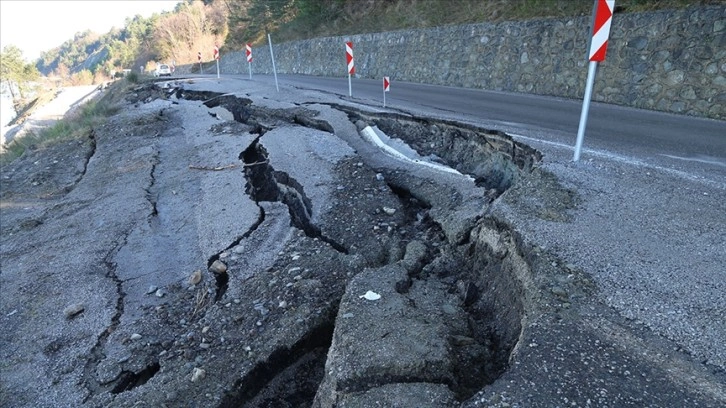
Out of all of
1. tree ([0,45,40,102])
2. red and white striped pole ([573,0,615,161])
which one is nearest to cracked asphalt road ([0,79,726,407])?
red and white striped pole ([573,0,615,161])

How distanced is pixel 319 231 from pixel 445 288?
164cm

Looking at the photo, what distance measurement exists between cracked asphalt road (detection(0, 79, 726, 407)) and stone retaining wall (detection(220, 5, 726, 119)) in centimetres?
488

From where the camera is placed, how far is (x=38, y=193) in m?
7.92

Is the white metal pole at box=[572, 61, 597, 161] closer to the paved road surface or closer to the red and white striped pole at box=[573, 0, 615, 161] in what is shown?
the red and white striped pole at box=[573, 0, 615, 161]

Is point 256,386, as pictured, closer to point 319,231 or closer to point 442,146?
point 319,231

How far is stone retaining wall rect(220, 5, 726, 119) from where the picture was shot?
26.3ft

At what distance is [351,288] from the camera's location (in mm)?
3066

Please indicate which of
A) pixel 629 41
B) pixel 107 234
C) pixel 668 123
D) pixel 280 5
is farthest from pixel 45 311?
pixel 280 5

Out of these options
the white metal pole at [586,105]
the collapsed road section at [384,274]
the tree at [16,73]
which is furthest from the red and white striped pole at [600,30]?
the tree at [16,73]

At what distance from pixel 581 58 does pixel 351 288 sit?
967cm

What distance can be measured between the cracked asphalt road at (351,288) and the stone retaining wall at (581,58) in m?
4.88

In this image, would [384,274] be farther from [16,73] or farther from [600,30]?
[16,73]

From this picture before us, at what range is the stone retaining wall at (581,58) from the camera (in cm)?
803

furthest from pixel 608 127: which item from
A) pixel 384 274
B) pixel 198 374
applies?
pixel 198 374
